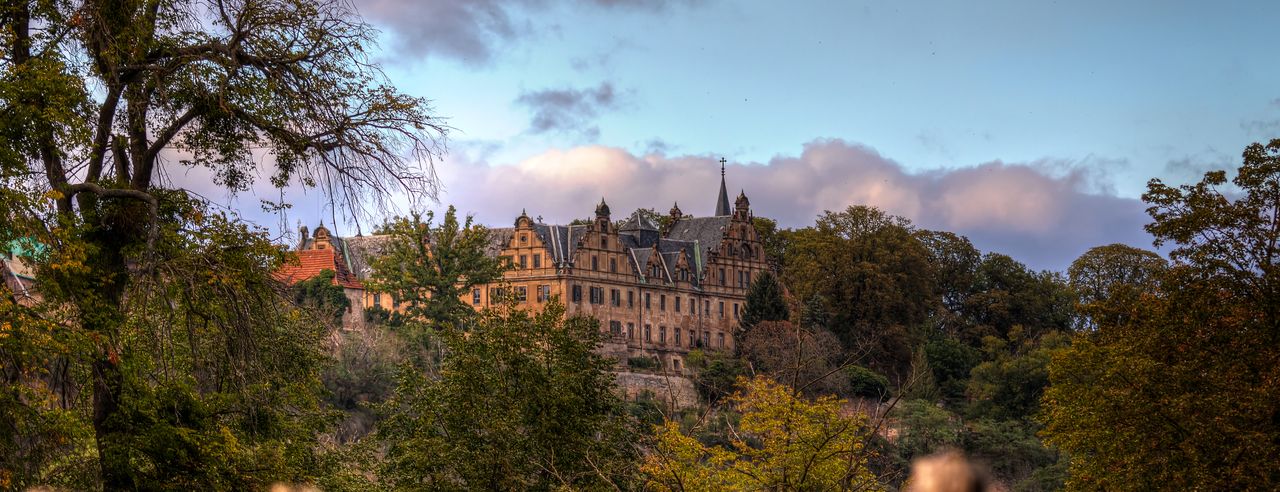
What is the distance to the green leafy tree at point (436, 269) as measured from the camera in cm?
9012

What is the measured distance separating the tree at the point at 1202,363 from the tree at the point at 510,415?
11.6 m

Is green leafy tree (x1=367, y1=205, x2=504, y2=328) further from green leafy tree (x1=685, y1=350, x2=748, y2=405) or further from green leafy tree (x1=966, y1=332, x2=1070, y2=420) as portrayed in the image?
green leafy tree (x1=966, y1=332, x2=1070, y2=420)

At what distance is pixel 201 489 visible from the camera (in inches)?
665

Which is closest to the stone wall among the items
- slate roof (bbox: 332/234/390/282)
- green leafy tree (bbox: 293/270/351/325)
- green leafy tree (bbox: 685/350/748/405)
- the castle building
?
green leafy tree (bbox: 685/350/748/405)

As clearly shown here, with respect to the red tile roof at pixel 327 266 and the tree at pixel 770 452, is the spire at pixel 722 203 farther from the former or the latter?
the tree at pixel 770 452

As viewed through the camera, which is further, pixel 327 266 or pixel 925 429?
pixel 327 266

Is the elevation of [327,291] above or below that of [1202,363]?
above

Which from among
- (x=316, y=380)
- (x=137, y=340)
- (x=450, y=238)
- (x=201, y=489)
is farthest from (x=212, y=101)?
(x=450, y=238)

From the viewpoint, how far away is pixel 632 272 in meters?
108

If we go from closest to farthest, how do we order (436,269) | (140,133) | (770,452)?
(140,133) → (770,452) → (436,269)

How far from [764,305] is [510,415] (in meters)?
69.3

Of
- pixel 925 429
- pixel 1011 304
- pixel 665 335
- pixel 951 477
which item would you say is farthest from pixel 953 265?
pixel 951 477

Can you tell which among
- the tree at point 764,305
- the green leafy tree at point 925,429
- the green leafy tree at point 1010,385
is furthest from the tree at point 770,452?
the tree at point 764,305

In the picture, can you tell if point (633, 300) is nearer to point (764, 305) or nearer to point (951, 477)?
point (764, 305)
